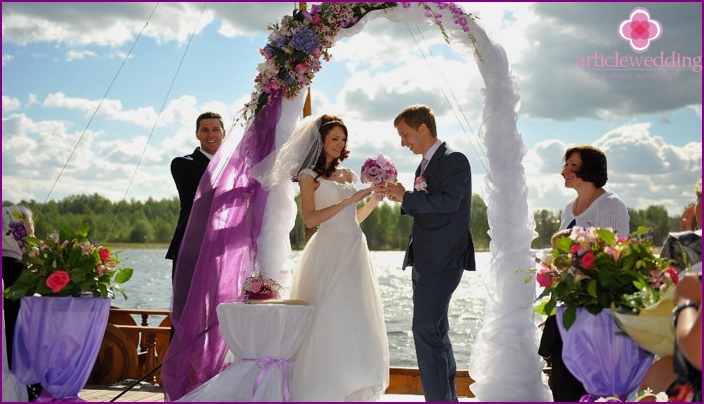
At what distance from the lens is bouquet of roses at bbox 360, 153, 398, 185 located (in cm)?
568

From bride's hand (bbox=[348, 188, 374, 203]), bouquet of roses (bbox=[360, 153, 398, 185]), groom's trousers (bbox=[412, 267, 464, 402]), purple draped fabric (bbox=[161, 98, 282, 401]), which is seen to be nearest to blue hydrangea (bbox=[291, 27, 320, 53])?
purple draped fabric (bbox=[161, 98, 282, 401])

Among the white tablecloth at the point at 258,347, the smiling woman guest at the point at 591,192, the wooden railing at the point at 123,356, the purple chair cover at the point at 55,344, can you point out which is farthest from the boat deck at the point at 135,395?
the smiling woman guest at the point at 591,192

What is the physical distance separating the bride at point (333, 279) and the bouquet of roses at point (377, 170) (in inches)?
4.9

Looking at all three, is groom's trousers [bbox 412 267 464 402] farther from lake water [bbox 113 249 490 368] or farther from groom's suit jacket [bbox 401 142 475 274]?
lake water [bbox 113 249 490 368]

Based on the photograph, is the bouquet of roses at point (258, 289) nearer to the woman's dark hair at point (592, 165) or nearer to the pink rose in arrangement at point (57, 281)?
the pink rose in arrangement at point (57, 281)

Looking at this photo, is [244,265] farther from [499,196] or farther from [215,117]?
[499,196]

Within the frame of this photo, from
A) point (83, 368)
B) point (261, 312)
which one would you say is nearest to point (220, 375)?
point (261, 312)

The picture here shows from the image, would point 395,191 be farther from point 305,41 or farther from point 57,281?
point 57,281

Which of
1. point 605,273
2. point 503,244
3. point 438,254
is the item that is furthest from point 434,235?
point 605,273

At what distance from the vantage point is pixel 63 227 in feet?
17.6

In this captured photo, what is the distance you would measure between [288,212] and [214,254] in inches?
27.5

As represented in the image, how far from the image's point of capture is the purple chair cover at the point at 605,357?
14.5ft

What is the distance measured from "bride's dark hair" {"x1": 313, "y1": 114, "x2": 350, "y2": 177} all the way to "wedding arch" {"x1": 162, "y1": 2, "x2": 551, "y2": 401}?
0.42 metres

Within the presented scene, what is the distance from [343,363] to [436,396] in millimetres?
597
